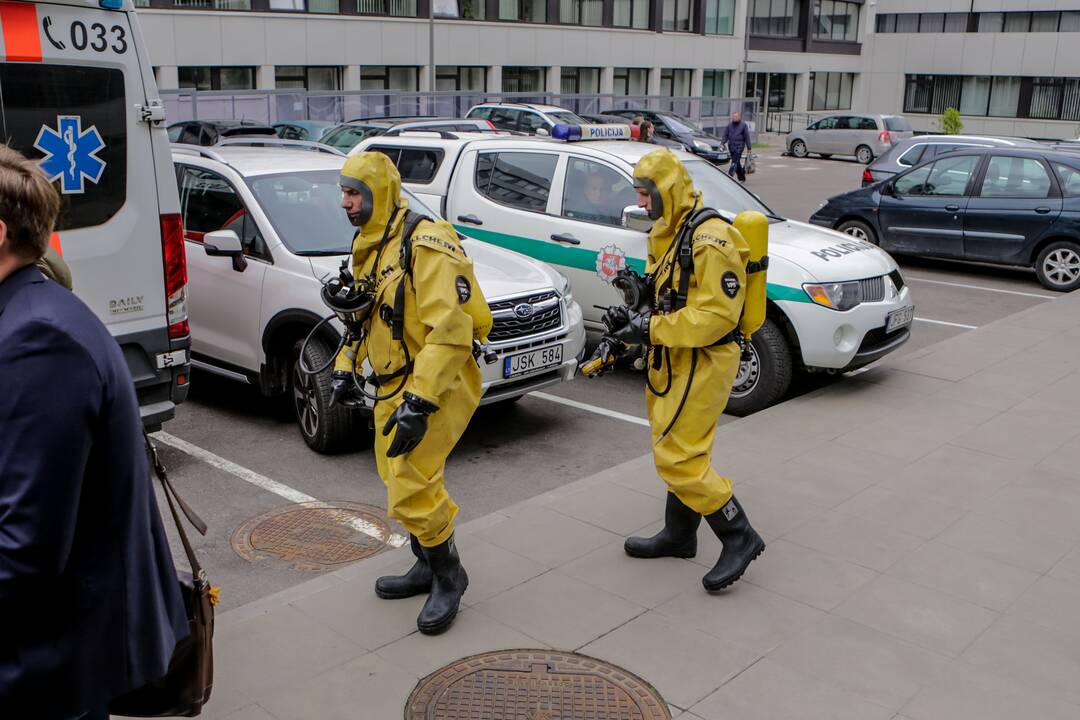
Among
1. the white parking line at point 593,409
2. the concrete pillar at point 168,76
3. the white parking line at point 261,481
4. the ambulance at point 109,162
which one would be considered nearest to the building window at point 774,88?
the concrete pillar at point 168,76

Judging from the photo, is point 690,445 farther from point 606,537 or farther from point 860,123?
point 860,123

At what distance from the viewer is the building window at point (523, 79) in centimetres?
4134

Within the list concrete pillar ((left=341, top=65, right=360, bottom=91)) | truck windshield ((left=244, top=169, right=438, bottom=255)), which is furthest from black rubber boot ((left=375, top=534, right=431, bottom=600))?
concrete pillar ((left=341, top=65, right=360, bottom=91))

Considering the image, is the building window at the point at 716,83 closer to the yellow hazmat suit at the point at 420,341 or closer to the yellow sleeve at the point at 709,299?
the yellow sleeve at the point at 709,299

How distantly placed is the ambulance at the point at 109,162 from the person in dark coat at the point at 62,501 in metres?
3.58

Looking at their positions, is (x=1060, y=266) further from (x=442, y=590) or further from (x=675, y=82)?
(x=675, y=82)

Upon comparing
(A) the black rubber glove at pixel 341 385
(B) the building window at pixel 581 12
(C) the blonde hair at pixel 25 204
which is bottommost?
(A) the black rubber glove at pixel 341 385

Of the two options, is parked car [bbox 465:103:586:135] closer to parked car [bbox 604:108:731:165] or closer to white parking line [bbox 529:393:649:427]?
parked car [bbox 604:108:731:165]

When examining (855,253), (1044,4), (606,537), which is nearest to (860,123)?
(1044,4)

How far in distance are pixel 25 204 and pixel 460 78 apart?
3871 cm

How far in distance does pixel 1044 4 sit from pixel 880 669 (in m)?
53.4

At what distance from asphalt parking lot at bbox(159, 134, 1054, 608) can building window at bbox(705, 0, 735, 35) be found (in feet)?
140

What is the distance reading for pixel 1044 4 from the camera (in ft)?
163

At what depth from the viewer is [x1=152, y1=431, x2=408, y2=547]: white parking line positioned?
5797mm
